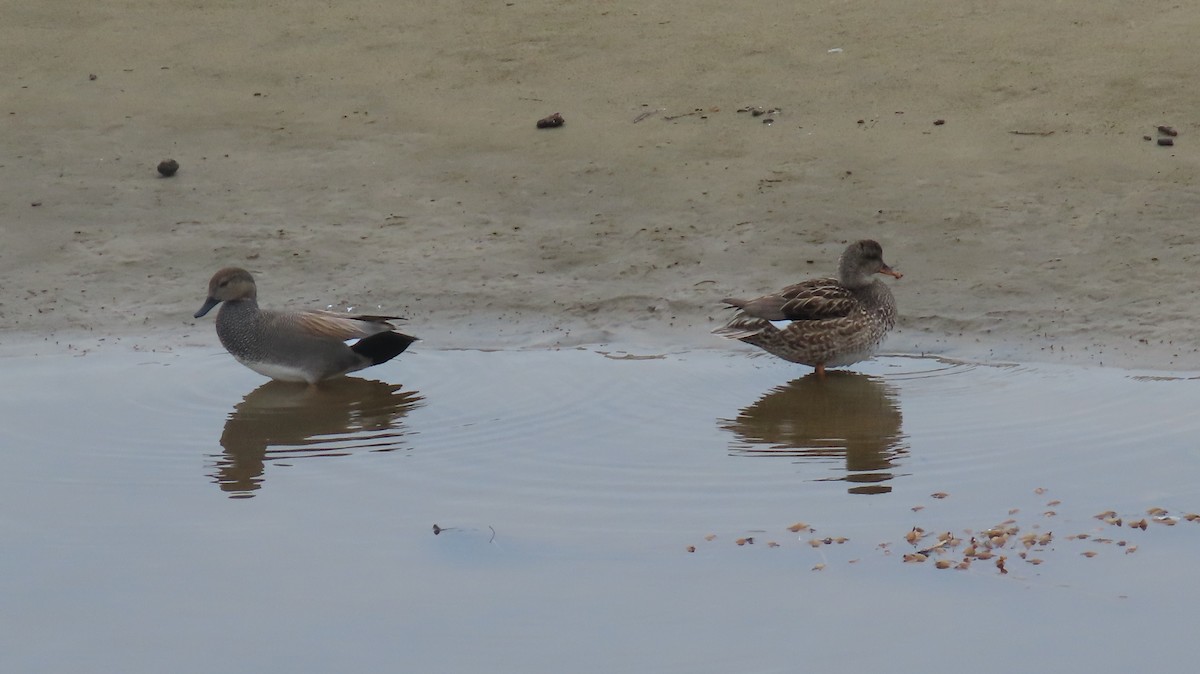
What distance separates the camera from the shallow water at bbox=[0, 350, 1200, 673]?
16.2 ft

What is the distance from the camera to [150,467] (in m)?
6.72

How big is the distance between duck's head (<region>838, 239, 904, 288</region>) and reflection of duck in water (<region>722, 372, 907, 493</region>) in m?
0.55

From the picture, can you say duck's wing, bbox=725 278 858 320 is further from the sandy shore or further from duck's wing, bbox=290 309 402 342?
duck's wing, bbox=290 309 402 342

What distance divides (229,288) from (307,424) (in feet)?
4.22

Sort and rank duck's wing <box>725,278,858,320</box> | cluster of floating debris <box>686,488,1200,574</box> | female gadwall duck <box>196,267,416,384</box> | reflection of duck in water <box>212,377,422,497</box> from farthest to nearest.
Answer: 1. duck's wing <box>725,278,858,320</box>
2. female gadwall duck <box>196,267,416,384</box>
3. reflection of duck in water <box>212,377,422,497</box>
4. cluster of floating debris <box>686,488,1200,574</box>

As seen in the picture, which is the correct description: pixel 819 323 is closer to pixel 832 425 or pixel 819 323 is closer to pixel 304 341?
pixel 832 425

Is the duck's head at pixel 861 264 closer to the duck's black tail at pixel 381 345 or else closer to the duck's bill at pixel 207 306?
the duck's black tail at pixel 381 345

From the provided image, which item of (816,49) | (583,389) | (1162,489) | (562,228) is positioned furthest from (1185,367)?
(816,49)

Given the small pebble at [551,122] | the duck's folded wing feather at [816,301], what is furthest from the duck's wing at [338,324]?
the small pebble at [551,122]

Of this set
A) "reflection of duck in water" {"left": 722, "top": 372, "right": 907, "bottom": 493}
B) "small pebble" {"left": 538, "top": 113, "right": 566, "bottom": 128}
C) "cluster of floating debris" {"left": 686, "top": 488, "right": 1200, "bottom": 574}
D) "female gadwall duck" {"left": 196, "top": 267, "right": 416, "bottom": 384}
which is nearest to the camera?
"cluster of floating debris" {"left": 686, "top": 488, "right": 1200, "bottom": 574}

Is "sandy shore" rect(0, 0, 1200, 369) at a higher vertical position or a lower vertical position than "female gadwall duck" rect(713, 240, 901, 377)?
higher

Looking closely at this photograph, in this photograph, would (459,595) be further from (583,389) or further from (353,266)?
(353,266)

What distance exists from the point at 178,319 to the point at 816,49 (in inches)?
205

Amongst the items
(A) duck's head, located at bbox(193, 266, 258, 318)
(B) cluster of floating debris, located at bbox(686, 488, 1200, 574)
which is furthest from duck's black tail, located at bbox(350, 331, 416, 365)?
(B) cluster of floating debris, located at bbox(686, 488, 1200, 574)
